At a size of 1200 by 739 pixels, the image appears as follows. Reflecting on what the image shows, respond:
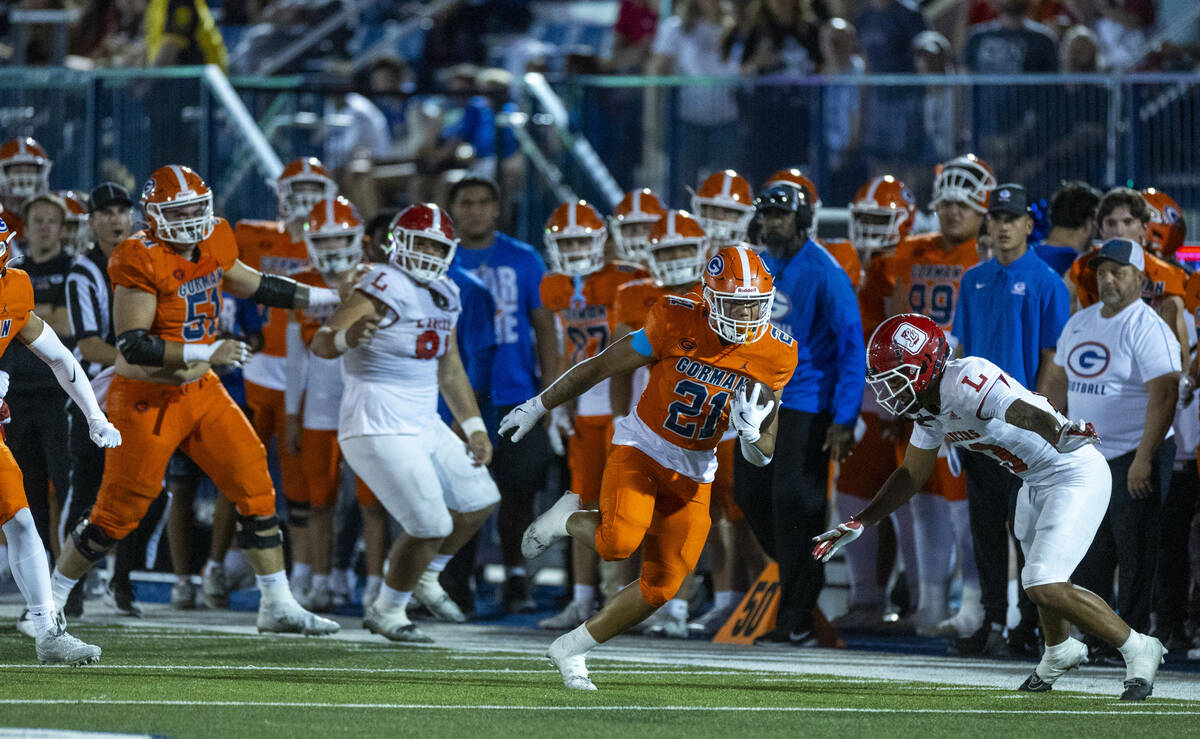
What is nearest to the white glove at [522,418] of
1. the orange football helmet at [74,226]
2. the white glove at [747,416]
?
the white glove at [747,416]

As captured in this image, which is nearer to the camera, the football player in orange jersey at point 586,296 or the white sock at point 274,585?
the white sock at point 274,585

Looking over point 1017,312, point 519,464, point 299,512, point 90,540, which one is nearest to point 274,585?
point 90,540

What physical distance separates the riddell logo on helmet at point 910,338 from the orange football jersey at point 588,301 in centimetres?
308

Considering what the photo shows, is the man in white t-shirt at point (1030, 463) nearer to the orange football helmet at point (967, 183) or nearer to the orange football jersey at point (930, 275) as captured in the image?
the orange football jersey at point (930, 275)

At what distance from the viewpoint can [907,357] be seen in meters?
7.02

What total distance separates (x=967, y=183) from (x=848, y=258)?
32.0 inches

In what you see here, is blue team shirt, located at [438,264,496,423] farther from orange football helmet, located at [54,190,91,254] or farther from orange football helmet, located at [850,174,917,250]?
orange football helmet, located at [54,190,91,254]

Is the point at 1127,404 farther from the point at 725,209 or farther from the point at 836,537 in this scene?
the point at 725,209

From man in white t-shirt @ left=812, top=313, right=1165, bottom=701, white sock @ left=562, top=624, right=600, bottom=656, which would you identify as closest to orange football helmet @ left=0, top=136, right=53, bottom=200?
white sock @ left=562, top=624, right=600, bottom=656

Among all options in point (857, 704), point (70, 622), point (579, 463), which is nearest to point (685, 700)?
point (857, 704)

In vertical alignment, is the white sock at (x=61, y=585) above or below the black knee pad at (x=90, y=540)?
below

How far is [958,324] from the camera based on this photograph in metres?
8.84

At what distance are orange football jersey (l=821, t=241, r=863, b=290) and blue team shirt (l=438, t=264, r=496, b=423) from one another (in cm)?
190

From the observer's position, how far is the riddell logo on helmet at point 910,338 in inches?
277
